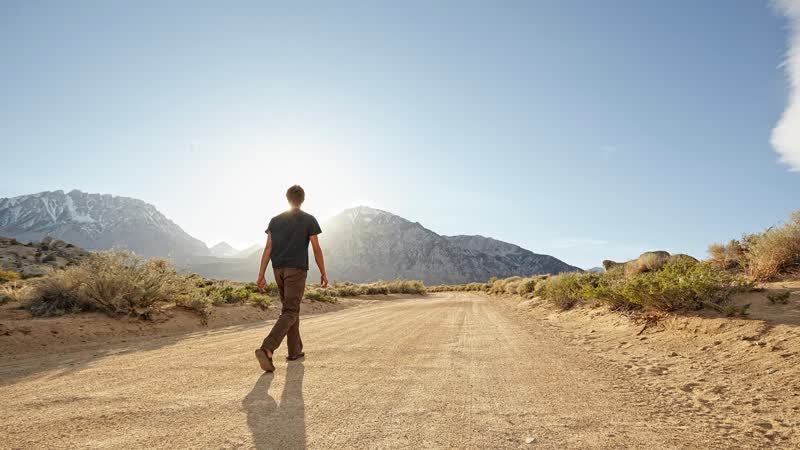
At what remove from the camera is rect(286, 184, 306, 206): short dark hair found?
584 centimetres

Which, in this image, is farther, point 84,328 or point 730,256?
point 730,256

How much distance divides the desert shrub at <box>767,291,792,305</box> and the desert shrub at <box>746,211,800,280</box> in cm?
221

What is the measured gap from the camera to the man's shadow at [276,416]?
2686 millimetres

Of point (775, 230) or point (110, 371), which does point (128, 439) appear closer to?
point (110, 371)

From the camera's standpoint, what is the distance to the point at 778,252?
8148 millimetres

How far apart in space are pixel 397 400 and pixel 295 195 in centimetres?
338

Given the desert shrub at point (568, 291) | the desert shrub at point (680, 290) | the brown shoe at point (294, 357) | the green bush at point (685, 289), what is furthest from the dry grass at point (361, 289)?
the green bush at point (685, 289)

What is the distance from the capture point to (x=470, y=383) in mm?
4223

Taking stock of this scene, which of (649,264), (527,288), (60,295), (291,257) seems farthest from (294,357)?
(527,288)

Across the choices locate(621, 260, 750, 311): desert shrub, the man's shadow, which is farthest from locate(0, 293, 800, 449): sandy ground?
locate(621, 260, 750, 311): desert shrub

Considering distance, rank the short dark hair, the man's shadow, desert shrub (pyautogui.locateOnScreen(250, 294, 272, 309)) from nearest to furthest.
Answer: the man's shadow
the short dark hair
desert shrub (pyautogui.locateOnScreen(250, 294, 272, 309))

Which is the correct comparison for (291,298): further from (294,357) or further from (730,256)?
(730,256)

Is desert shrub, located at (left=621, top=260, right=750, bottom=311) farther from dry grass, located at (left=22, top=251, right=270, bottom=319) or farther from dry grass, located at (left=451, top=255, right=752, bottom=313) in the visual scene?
dry grass, located at (left=22, top=251, right=270, bottom=319)

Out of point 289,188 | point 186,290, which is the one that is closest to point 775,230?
point 289,188
